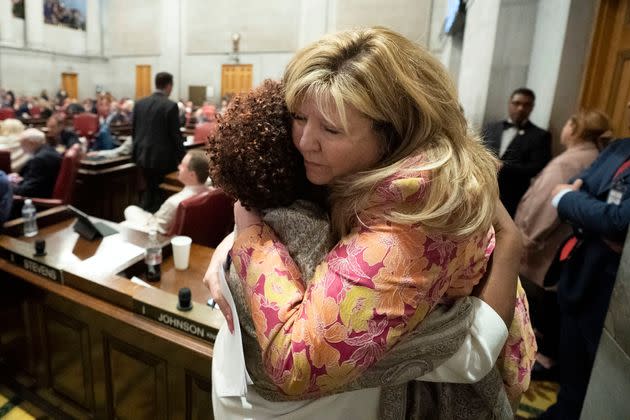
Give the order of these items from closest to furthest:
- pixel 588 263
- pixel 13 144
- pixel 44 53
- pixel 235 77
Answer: pixel 588 263, pixel 13 144, pixel 235 77, pixel 44 53

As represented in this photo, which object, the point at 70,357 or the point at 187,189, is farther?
the point at 187,189

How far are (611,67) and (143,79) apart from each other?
17757mm

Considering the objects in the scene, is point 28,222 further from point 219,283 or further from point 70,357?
point 219,283

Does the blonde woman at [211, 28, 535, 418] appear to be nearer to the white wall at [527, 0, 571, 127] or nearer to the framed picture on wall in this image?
the white wall at [527, 0, 571, 127]

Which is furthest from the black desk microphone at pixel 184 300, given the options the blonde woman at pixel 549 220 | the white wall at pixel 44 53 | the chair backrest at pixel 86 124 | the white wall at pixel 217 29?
the white wall at pixel 44 53

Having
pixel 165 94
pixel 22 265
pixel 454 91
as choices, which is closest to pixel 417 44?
pixel 454 91

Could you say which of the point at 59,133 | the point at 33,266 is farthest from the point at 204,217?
the point at 59,133

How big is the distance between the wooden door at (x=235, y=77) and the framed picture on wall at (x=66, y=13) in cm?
687

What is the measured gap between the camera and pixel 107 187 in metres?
4.48

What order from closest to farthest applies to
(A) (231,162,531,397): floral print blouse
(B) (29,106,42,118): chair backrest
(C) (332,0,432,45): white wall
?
1. (A) (231,162,531,397): floral print blouse
2. (B) (29,106,42,118): chair backrest
3. (C) (332,0,432,45): white wall

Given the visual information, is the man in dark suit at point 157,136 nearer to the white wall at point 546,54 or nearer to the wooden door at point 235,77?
the white wall at point 546,54

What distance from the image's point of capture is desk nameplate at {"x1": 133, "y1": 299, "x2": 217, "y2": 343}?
4.35 ft

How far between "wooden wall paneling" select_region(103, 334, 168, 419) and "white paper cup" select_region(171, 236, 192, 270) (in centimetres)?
47

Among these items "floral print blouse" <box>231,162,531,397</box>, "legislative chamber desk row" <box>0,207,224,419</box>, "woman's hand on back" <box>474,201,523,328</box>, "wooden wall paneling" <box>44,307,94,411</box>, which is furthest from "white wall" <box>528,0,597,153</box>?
"wooden wall paneling" <box>44,307,94,411</box>
